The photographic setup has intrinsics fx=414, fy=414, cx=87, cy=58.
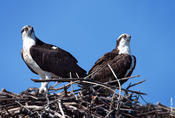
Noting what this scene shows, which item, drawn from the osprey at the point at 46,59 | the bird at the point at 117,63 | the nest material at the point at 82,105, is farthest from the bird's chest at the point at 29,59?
the nest material at the point at 82,105

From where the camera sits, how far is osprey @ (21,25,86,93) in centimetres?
955

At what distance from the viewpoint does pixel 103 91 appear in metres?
7.50

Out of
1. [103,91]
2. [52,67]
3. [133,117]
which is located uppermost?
[52,67]

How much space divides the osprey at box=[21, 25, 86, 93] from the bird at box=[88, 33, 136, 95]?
41 centimetres

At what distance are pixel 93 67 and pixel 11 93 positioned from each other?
9.78ft

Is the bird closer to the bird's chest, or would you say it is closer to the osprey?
the osprey

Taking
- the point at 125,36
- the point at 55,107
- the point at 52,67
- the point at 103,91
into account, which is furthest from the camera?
the point at 125,36

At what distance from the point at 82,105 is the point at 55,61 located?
2990 mm

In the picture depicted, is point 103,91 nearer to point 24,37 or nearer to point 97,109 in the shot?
point 97,109

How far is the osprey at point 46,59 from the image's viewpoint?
955 centimetres

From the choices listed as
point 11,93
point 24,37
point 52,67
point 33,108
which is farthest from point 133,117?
point 24,37

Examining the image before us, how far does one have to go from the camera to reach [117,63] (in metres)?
9.70

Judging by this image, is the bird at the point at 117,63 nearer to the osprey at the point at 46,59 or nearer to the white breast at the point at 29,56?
the osprey at the point at 46,59

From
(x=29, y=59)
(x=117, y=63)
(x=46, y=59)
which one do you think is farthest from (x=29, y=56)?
(x=117, y=63)
